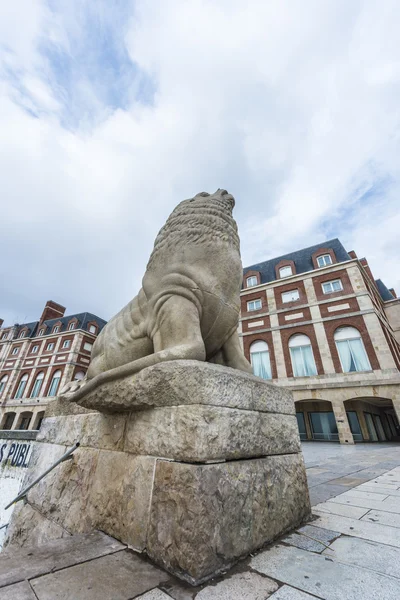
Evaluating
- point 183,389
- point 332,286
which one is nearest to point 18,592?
point 183,389

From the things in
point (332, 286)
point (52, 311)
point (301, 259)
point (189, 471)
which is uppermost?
point (52, 311)

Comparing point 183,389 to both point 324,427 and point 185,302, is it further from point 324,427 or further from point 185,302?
point 324,427

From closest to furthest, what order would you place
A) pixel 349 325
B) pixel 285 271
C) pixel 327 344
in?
pixel 349 325, pixel 327 344, pixel 285 271

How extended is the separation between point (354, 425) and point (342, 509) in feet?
47.5

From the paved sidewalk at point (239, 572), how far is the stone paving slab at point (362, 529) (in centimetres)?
1

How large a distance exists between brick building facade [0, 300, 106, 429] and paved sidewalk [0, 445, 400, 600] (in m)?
25.8

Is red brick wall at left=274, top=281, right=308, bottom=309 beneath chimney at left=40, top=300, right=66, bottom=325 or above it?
beneath

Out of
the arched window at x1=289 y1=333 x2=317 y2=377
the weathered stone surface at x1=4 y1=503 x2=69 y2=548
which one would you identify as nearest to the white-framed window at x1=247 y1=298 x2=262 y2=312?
the arched window at x1=289 y1=333 x2=317 y2=377

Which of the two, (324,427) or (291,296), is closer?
(324,427)

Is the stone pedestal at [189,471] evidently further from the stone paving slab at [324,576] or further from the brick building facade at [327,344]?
the brick building facade at [327,344]

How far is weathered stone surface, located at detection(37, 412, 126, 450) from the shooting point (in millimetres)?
1842

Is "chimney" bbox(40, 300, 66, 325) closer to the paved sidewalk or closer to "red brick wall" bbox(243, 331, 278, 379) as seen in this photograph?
"red brick wall" bbox(243, 331, 278, 379)

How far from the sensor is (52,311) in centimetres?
3275

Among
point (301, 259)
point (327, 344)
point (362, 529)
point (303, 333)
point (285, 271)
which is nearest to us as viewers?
point (362, 529)
